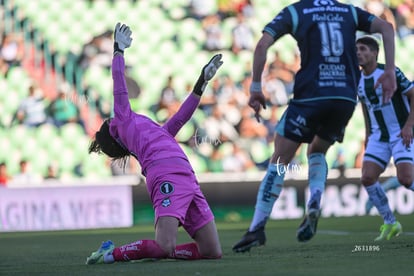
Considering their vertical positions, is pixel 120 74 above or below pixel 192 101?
above

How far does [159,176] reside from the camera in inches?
247

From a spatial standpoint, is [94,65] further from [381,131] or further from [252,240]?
[252,240]

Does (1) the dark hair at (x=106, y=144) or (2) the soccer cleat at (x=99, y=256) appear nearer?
(2) the soccer cleat at (x=99, y=256)

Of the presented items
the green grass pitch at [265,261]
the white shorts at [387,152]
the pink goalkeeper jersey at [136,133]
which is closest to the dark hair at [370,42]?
the white shorts at [387,152]

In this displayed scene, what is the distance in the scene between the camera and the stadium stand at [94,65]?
54.3 feet

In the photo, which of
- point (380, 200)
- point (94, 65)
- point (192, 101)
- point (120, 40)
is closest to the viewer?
point (120, 40)

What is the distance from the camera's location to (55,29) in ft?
58.1

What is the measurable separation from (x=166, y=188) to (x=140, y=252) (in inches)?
18.1

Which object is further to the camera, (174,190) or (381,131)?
(381,131)

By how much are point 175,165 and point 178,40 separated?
12.0 metres

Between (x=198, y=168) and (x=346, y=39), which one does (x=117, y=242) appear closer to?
(x=346, y=39)

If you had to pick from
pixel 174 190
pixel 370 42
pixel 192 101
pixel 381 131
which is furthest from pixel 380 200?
Answer: pixel 174 190

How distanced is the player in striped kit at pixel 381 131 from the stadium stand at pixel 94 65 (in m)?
7.55

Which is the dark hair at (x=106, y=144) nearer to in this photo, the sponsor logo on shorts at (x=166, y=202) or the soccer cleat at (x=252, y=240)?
the sponsor logo on shorts at (x=166, y=202)
